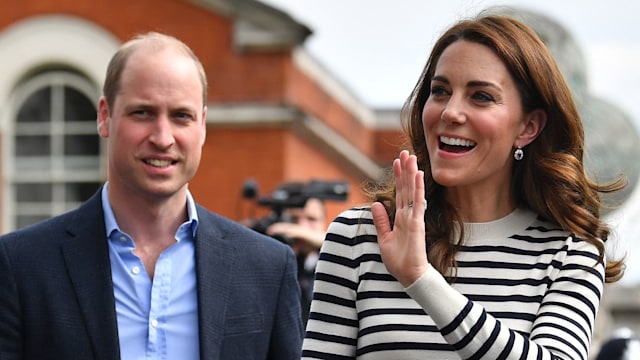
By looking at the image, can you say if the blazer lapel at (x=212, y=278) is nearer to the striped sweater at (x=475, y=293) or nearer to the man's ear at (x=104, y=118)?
the man's ear at (x=104, y=118)

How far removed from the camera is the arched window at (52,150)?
66.5 ft

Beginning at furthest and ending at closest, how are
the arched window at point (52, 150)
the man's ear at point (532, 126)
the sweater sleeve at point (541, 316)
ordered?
the arched window at point (52, 150), the man's ear at point (532, 126), the sweater sleeve at point (541, 316)

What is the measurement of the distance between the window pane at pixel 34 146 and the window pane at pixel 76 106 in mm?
446

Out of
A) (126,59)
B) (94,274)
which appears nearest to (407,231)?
(94,274)

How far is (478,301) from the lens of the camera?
127 inches

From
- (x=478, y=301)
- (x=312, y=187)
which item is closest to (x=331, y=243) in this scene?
(x=478, y=301)

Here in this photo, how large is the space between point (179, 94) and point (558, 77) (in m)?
1.19

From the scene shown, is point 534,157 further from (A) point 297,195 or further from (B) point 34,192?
(B) point 34,192

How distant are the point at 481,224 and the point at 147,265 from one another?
1.10 m

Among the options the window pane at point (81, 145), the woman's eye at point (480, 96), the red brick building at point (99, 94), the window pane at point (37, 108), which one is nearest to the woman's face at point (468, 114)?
the woman's eye at point (480, 96)

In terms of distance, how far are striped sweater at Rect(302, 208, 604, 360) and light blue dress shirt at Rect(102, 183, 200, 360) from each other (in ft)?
2.29

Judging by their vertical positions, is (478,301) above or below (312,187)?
above

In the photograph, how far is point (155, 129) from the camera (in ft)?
A: 13.3

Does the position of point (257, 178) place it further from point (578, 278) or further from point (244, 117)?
point (578, 278)
